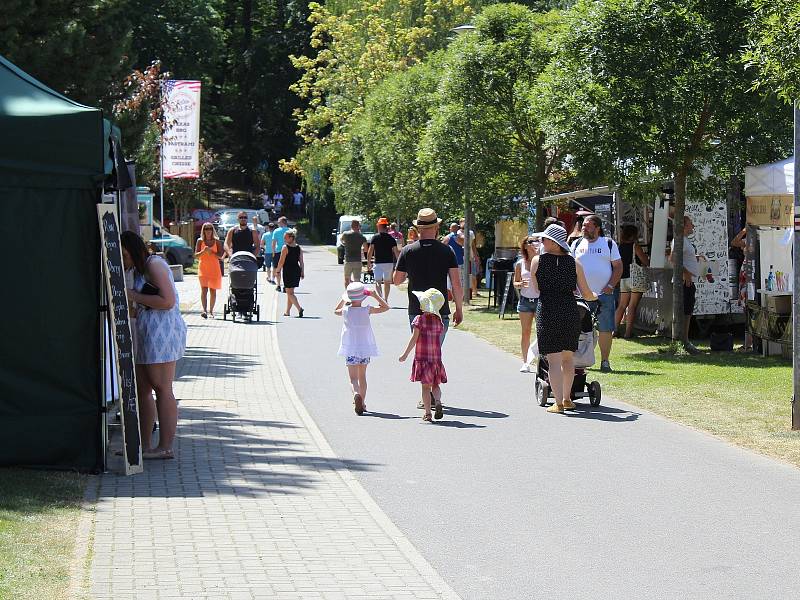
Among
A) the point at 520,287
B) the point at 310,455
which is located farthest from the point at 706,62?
the point at 310,455

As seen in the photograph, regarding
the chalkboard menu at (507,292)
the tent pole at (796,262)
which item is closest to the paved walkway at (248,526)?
the tent pole at (796,262)

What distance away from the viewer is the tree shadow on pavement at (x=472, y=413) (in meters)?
12.6

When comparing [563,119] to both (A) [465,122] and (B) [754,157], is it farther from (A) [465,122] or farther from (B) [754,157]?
(A) [465,122]

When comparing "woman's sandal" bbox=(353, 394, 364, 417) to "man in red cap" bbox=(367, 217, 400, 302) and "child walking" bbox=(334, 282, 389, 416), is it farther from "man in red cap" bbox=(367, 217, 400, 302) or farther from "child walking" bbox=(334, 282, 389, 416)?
"man in red cap" bbox=(367, 217, 400, 302)

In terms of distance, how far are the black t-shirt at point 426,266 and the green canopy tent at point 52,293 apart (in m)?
4.09

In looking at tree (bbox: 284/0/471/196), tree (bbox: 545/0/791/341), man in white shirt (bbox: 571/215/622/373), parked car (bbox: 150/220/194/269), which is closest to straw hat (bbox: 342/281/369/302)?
man in white shirt (bbox: 571/215/622/373)

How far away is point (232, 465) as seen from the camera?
982 centimetres

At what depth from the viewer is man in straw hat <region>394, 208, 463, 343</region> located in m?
12.7

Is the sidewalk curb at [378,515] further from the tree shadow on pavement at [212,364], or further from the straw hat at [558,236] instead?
the straw hat at [558,236]

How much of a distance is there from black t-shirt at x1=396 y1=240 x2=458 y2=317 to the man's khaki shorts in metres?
14.9

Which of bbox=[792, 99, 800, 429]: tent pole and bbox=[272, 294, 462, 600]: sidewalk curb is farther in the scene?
bbox=[792, 99, 800, 429]: tent pole

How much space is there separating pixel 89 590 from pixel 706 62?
13.9 metres

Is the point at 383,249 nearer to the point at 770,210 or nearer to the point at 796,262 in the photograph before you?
the point at 770,210

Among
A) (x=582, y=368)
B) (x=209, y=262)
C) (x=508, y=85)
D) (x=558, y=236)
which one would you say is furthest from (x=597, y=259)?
(x=508, y=85)
